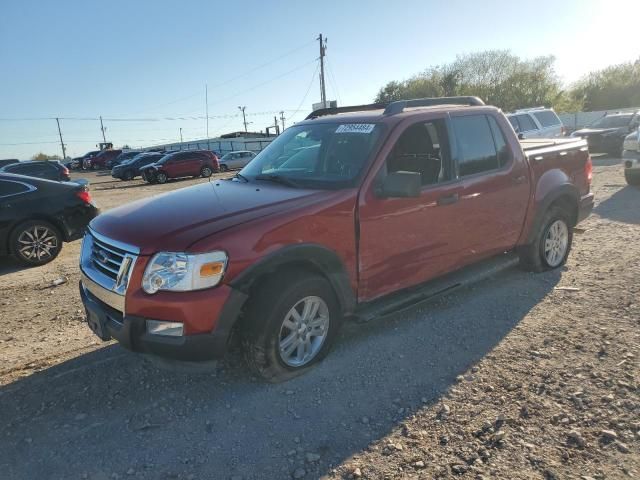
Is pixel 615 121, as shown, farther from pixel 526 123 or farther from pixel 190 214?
pixel 190 214

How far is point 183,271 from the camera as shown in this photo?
2902 millimetres

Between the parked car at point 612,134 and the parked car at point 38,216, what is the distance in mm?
18076

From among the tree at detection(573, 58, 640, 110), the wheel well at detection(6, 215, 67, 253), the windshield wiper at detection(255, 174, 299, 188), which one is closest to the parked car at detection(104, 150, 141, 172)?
the wheel well at detection(6, 215, 67, 253)

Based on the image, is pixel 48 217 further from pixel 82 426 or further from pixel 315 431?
pixel 315 431

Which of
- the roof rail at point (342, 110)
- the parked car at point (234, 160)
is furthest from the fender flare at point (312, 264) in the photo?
the parked car at point (234, 160)

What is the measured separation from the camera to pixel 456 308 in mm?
4605

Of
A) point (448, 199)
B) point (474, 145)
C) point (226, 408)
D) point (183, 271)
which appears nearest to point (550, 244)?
point (474, 145)

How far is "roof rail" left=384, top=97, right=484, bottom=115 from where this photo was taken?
413 centimetres

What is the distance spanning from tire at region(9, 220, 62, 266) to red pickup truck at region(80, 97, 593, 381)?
413cm

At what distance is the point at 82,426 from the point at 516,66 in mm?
69654

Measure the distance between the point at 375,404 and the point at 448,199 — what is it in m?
1.89

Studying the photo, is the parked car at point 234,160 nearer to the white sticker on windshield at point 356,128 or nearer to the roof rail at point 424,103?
the roof rail at point 424,103

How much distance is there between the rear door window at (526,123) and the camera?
14828 millimetres

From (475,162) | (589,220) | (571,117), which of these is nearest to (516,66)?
(571,117)
